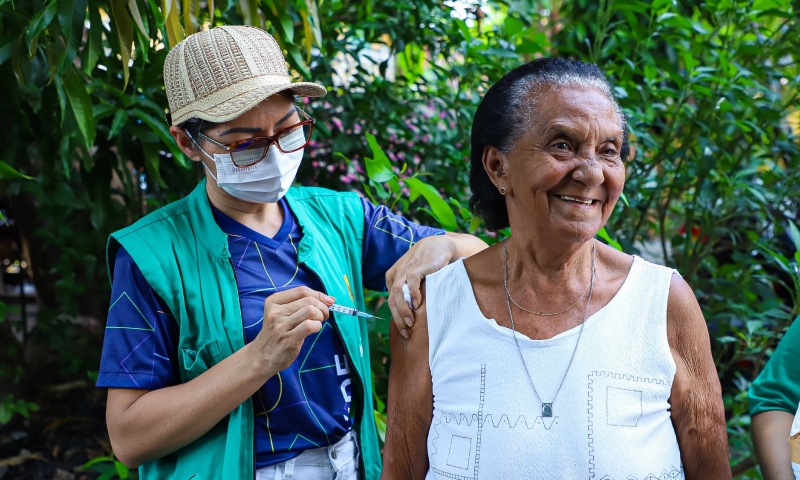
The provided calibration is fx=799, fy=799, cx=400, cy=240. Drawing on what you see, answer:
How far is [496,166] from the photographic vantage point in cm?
183

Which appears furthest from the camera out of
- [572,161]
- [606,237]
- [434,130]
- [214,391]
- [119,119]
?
[434,130]

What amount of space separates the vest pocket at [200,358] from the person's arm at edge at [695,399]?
1026 mm

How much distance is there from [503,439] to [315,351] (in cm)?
55

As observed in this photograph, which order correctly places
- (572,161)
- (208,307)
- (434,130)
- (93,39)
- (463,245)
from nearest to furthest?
1. (572,161)
2. (208,307)
3. (463,245)
4. (93,39)
5. (434,130)

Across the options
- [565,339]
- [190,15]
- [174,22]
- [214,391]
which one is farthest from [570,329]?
[190,15]

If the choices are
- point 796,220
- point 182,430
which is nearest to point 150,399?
point 182,430

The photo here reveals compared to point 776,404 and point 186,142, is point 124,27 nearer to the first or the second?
point 186,142

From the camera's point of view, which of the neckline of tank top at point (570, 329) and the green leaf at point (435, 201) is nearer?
Answer: the neckline of tank top at point (570, 329)

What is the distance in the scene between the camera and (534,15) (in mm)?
3662

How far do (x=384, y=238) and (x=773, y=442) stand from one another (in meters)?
1.10

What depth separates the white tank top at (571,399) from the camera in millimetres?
1656

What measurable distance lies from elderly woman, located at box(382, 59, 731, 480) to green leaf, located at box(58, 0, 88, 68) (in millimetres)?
A: 1182

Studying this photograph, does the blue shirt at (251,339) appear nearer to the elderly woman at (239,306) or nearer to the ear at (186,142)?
the elderly woman at (239,306)

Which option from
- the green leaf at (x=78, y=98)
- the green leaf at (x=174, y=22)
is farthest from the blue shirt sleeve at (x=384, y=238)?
the green leaf at (x=78, y=98)
